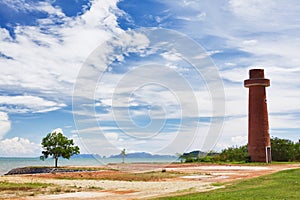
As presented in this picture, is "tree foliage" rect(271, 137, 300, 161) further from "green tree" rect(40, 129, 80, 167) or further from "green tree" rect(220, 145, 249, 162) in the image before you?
"green tree" rect(40, 129, 80, 167)

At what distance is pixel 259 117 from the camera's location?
4641 cm

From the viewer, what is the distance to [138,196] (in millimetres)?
17516

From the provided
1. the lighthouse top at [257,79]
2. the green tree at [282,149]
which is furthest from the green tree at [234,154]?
the lighthouse top at [257,79]

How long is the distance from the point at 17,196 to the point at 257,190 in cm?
1003

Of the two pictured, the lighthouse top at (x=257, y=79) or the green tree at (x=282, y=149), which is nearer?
the lighthouse top at (x=257, y=79)

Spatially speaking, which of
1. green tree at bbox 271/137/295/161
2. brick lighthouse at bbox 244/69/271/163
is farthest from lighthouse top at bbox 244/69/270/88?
green tree at bbox 271/137/295/161

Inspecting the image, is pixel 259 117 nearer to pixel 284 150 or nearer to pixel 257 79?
pixel 257 79

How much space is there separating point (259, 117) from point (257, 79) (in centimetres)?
417

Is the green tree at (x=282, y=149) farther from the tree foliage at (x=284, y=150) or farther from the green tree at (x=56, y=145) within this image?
the green tree at (x=56, y=145)

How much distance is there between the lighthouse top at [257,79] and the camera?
151 feet

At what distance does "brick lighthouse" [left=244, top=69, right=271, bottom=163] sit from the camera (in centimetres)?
4644

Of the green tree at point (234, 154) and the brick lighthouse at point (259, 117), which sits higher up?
the brick lighthouse at point (259, 117)

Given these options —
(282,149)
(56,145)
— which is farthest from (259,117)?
(56,145)

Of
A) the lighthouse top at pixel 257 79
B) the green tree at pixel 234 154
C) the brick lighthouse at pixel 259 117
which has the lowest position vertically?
the green tree at pixel 234 154
